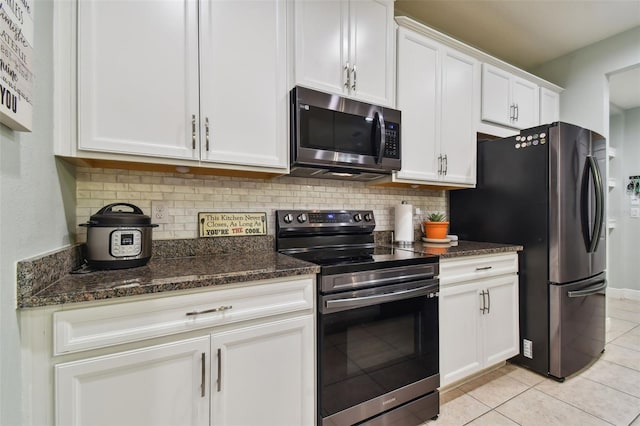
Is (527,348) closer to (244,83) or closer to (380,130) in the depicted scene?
(380,130)

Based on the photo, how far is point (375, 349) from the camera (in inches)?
56.4

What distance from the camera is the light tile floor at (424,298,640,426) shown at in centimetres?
159

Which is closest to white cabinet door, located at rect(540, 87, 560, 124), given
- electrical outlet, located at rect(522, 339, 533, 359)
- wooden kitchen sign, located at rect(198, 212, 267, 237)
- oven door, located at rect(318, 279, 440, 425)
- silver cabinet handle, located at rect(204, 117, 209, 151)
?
electrical outlet, located at rect(522, 339, 533, 359)

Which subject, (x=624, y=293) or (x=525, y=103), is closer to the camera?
(x=525, y=103)

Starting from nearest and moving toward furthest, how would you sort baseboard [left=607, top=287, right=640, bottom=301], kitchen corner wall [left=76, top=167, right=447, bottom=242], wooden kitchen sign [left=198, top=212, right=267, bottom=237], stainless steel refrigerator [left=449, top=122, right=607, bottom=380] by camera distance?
kitchen corner wall [left=76, top=167, right=447, bottom=242]
wooden kitchen sign [left=198, top=212, right=267, bottom=237]
stainless steel refrigerator [left=449, top=122, right=607, bottom=380]
baseboard [left=607, top=287, right=640, bottom=301]

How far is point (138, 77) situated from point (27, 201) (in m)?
0.67

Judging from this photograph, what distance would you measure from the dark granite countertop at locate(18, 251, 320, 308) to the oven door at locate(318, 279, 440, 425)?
0.96 ft

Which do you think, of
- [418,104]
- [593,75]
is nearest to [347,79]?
[418,104]

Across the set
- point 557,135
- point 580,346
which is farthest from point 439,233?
point 580,346

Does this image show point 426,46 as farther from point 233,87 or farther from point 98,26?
point 98,26

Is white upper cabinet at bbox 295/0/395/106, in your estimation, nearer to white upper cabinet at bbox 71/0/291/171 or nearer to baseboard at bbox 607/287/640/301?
white upper cabinet at bbox 71/0/291/171

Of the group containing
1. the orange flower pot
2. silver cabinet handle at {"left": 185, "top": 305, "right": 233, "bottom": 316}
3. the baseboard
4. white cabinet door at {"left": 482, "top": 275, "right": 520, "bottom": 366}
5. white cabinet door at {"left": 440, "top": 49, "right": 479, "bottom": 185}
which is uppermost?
white cabinet door at {"left": 440, "top": 49, "right": 479, "bottom": 185}

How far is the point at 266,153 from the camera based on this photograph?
4.92 feet

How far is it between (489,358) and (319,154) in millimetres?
1792
